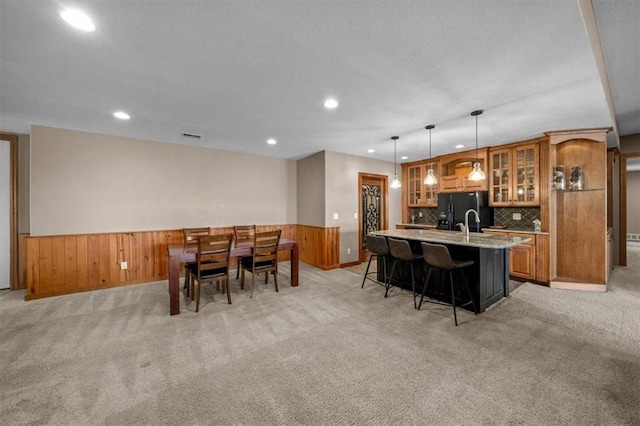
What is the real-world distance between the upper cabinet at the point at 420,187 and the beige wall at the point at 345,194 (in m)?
1.27

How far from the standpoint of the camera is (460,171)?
5.79 meters

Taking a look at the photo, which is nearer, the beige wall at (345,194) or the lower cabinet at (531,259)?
the lower cabinet at (531,259)

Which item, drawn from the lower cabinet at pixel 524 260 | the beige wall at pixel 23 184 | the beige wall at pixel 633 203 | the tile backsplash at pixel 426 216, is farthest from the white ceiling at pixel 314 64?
the beige wall at pixel 633 203

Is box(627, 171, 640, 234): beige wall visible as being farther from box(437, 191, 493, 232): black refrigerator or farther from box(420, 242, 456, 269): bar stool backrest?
box(420, 242, 456, 269): bar stool backrest

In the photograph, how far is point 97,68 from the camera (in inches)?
89.4

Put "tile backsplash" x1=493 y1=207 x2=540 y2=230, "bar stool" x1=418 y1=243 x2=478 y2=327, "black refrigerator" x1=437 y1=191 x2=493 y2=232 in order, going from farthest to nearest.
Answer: "black refrigerator" x1=437 y1=191 x2=493 y2=232 < "tile backsplash" x1=493 y1=207 x2=540 y2=230 < "bar stool" x1=418 y1=243 x2=478 y2=327

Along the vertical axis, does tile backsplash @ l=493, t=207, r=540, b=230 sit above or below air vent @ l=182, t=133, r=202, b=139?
below

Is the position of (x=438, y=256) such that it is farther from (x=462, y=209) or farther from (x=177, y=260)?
(x=177, y=260)

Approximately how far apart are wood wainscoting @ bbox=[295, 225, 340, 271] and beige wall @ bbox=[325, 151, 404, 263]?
→ 0.16m

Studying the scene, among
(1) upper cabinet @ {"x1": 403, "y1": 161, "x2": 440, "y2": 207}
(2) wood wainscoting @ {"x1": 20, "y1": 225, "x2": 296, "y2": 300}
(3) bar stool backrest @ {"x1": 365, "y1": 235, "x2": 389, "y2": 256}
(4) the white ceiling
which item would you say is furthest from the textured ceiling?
(2) wood wainscoting @ {"x1": 20, "y1": 225, "x2": 296, "y2": 300}

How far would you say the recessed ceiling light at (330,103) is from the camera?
2.96m

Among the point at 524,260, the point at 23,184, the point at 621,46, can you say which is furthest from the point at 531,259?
the point at 23,184

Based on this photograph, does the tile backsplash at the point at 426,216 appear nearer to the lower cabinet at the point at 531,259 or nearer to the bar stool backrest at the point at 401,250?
the lower cabinet at the point at 531,259

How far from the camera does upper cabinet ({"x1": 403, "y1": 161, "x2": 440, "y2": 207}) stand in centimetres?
627
